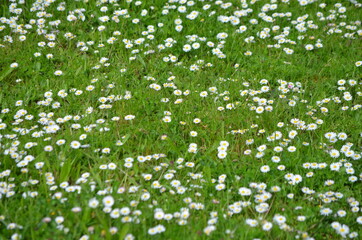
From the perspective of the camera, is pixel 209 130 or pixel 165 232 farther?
pixel 209 130

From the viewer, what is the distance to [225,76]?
4934 mm

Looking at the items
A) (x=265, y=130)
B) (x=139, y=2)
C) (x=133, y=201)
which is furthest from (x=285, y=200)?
(x=139, y=2)

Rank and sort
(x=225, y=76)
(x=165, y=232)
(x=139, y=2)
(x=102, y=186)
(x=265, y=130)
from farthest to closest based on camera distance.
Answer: (x=139, y=2)
(x=225, y=76)
(x=265, y=130)
(x=102, y=186)
(x=165, y=232)

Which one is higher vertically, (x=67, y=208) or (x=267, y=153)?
(x=67, y=208)

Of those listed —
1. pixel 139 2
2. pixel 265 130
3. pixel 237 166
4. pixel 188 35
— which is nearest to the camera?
pixel 237 166

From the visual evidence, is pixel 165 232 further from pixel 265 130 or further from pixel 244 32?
pixel 244 32

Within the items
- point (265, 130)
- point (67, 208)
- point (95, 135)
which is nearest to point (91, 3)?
point (95, 135)

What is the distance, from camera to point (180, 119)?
431 cm

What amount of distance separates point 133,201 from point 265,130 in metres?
1.40

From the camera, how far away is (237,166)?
382 centimetres

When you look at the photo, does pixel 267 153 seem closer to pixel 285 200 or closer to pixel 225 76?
pixel 285 200

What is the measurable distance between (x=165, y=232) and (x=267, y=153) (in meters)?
1.18

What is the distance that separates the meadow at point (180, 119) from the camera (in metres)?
3.23

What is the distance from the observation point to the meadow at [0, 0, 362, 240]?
10.6 feet
